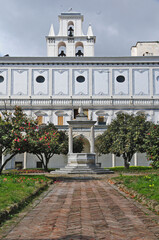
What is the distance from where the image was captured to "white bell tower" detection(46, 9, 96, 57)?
176 ft

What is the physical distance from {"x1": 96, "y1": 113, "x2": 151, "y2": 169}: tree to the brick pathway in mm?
21693

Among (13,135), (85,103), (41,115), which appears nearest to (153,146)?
(13,135)

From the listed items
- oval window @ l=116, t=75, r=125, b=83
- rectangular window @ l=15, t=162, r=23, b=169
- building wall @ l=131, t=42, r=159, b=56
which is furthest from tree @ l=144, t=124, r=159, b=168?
building wall @ l=131, t=42, r=159, b=56

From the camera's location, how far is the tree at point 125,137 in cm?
2962

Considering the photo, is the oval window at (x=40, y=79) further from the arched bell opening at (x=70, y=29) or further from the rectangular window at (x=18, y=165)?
the rectangular window at (x=18, y=165)

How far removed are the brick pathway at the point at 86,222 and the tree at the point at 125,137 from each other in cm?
2169

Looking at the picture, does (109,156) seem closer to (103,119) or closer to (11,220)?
(103,119)

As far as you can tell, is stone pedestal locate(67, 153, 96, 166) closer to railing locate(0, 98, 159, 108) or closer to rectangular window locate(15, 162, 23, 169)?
rectangular window locate(15, 162, 23, 169)

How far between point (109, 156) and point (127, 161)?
8448mm

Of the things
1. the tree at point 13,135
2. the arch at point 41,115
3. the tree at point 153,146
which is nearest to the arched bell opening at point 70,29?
the arch at point 41,115

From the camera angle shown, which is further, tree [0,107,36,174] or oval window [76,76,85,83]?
oval window [76,76,85,83]

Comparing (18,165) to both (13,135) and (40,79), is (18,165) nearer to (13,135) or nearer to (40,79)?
(40,79)

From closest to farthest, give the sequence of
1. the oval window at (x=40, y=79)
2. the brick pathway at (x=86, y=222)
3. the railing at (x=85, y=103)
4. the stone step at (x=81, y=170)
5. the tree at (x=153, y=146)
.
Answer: the brick pathway at (x=86, y=222)
the tree at (x=153, y=146)
the stone step at (x=81, y=170)
the railing at (x=85, y=103)
the oval window at (x=40, y=79)

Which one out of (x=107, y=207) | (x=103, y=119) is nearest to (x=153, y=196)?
(x=107, y=207)
